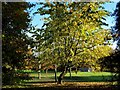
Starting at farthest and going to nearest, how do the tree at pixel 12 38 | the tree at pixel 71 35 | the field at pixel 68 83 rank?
the tree at pixel 71 35, the field at pixel 68 83, the tree at pixel 12 38

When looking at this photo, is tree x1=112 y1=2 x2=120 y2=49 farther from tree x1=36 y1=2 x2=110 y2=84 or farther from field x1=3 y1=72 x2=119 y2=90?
tree x1=36 y1=2 x2=110 y2=84

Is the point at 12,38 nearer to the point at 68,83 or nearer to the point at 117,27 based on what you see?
the point at 117,27

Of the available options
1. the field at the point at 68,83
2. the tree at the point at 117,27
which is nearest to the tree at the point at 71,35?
the field at the point at 68,83

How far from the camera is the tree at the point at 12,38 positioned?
→ 14.0 m

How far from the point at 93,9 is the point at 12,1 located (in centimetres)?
1297

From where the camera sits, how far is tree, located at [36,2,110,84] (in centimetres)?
2511

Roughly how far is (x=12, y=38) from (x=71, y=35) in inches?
446

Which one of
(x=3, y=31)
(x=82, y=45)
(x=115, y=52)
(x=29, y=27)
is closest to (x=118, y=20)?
(x=115, y=52)

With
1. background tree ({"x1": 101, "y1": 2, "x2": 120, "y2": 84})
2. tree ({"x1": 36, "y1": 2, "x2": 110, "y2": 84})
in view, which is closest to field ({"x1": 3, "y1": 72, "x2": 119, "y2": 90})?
background tree ({"x1": 101, "y1": 2, "x2": 120, "y2": 84})

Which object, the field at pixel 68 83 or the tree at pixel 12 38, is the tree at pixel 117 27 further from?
the tree at pixel 12 38

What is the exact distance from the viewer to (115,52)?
15.1 meters

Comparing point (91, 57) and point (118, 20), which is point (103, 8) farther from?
point (118, 20)

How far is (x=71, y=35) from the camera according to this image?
25.2m

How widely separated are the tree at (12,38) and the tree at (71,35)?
10345mm
